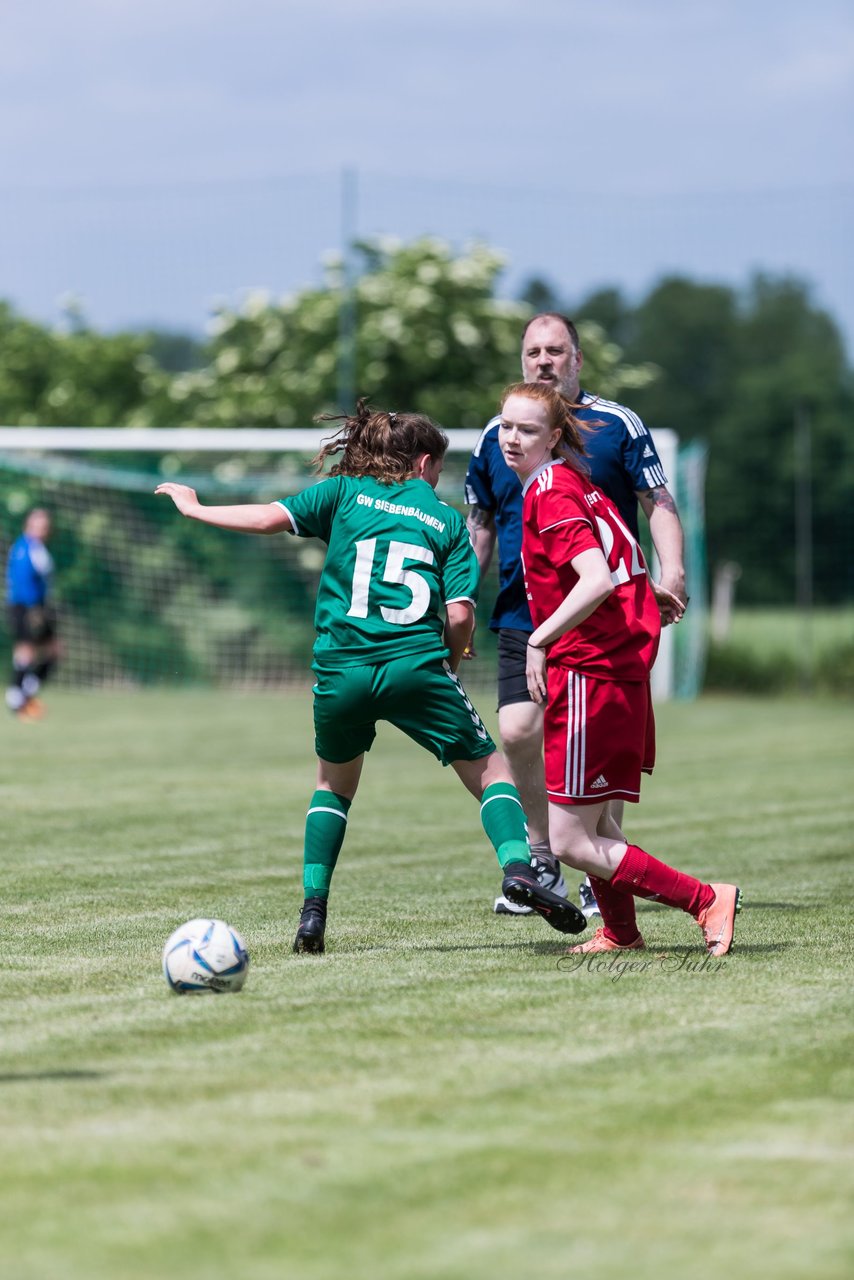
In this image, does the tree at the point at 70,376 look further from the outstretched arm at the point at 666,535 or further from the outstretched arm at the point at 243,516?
the outstretched arm at the point at 243,516

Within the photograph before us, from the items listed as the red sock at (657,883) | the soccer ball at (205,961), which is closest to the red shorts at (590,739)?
the red sock at (657,883)

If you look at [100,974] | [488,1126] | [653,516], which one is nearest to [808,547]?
[653,516]

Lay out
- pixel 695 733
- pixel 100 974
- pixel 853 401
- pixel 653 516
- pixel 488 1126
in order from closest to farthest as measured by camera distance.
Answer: pixel 488 1126 < pixel 100 974 < pixel 653 516 < pixel 695 733 < pixel 853 401

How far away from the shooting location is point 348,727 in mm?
5762

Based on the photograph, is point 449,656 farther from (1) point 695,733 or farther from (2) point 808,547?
(2) point 808,547

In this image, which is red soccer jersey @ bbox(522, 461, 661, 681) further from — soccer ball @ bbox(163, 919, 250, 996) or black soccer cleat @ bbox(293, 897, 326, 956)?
soccer ball @ bbox(163, 919, 250, 996)

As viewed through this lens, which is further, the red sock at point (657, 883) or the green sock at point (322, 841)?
the green sock at point (322, 841)

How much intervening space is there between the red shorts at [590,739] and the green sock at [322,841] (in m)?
0.78

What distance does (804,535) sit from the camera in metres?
23.6

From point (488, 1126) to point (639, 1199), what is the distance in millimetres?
525

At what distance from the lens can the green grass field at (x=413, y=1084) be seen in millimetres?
2957

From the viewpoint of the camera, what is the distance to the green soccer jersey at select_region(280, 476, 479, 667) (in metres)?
5.71

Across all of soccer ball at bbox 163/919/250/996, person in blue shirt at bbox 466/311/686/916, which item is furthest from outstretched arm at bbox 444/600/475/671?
soccer ball at bbox 163/919/250/996

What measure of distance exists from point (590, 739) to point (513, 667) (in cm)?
170
